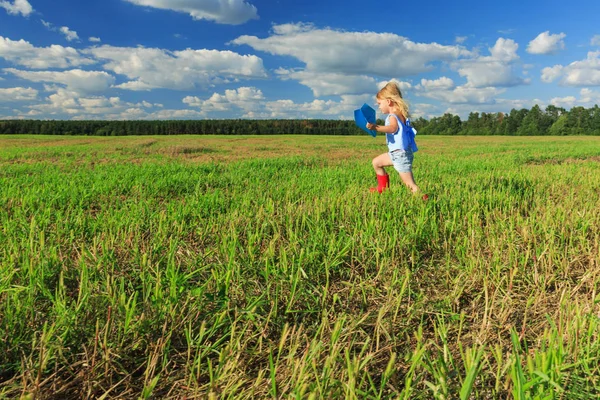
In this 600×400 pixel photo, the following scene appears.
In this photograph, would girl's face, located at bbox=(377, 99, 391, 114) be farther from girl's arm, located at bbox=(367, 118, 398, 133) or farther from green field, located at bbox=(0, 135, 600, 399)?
green field, located at bbox=(0, 135, 600, 399)

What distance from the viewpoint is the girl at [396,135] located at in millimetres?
4879

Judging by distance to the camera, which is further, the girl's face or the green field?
the girl's face

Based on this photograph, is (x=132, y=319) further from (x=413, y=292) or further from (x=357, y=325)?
(x=413, y=292)

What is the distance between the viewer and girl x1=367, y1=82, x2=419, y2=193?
4879mm

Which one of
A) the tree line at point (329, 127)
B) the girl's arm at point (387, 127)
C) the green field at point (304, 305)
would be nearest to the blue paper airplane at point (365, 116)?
the girl's arm at point (387, 127)

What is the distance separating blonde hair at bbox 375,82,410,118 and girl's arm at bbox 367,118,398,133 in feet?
0.85

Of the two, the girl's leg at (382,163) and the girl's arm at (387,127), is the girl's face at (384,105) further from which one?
the girl's leg at (382,163)

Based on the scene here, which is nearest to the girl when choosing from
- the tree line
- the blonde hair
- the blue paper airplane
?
the blonde hair

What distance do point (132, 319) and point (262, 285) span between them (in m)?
0.74

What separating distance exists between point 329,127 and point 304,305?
100959 mm

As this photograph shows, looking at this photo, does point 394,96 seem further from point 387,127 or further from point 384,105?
point 387,127

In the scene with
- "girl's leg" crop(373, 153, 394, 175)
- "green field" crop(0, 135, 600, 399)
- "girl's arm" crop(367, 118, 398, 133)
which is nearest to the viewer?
"green field" crop(0, 135, 600, 399)

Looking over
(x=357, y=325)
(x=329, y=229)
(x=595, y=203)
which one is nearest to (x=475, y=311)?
Result: (x=357, y=325)

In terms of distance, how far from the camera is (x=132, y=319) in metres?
1.62
